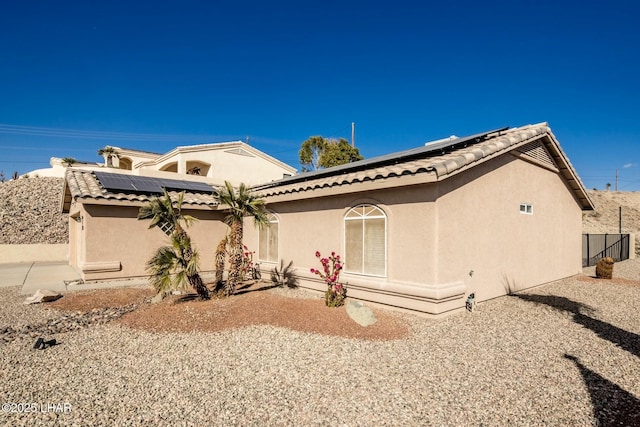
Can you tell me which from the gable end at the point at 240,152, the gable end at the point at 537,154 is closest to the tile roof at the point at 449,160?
the gable end at the point at 537,154

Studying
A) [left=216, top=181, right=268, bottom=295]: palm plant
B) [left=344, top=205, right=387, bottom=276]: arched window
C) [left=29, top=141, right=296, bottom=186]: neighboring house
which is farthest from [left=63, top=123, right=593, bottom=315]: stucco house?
[left=29, top=141, right=296, bottom=186]: neighboring house

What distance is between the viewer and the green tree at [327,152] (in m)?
37.8

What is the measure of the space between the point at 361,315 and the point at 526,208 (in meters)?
7.79

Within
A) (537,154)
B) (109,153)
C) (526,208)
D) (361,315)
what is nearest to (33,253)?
(109,153)

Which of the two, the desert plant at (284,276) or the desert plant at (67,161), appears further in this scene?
the desert plant at (67,161)

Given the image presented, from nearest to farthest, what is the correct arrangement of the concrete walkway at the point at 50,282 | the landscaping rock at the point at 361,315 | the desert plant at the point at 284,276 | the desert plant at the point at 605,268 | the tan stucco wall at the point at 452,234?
the landscaping rock at the point at 361,315 < the tan stucco wall at the point at 452,234 < the concrete walkway at the point at 50,282 < the desert plant at the point at 284,276 < the desert plant at the point at 605,268

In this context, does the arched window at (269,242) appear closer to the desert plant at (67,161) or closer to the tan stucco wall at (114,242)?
the tan stucco wall at (114,242)

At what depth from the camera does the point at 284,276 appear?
1273 centimetres

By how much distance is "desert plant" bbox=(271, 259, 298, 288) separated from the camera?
1235cm

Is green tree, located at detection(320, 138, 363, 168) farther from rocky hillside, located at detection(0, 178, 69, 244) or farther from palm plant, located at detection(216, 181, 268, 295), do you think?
palm plant, located at detection(216, 181, 268, 295)

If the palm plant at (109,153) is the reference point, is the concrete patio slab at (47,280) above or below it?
below

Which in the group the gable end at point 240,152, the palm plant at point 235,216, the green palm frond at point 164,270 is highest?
the gable end at point 240,152

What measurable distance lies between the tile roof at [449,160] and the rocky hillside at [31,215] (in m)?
22.9

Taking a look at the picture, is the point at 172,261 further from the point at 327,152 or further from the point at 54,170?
the point at 54,170
